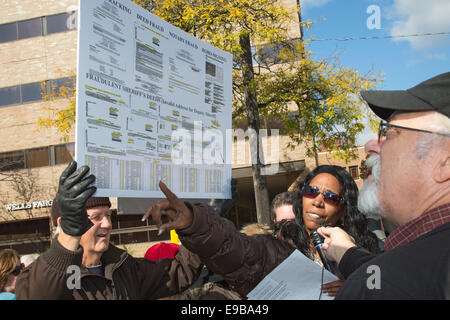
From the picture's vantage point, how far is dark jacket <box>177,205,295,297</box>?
5.65 feet

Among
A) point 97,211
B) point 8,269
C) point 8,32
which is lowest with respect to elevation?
point 8,269

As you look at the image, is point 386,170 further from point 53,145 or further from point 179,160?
point 53,145

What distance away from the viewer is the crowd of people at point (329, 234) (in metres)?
1.14

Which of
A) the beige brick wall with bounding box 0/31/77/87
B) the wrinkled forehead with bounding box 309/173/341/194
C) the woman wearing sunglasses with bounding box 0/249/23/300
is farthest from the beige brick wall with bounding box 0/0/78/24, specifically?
the wrinkled forehead with bounding box 309/173/341/194

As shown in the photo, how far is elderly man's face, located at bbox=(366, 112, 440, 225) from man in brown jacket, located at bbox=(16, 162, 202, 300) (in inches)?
46.1

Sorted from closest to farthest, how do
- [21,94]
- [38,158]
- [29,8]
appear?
[38,158] < [21,94] < [29,8]

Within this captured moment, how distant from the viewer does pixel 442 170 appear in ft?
4.42

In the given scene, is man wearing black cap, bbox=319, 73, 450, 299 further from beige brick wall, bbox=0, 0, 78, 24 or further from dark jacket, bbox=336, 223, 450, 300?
beige brick wall, bbox=0, 0, 78, 24

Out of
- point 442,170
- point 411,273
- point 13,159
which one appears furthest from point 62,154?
point 411,273

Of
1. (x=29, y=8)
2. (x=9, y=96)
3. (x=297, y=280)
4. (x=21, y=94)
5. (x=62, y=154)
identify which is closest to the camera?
(x=297, y=280)

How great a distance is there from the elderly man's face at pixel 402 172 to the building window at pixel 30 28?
20951 mm

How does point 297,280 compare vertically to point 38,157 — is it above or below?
below

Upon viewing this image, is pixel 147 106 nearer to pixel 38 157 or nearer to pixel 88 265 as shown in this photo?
pixel 88 265

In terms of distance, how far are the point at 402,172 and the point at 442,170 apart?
130 millimetres
